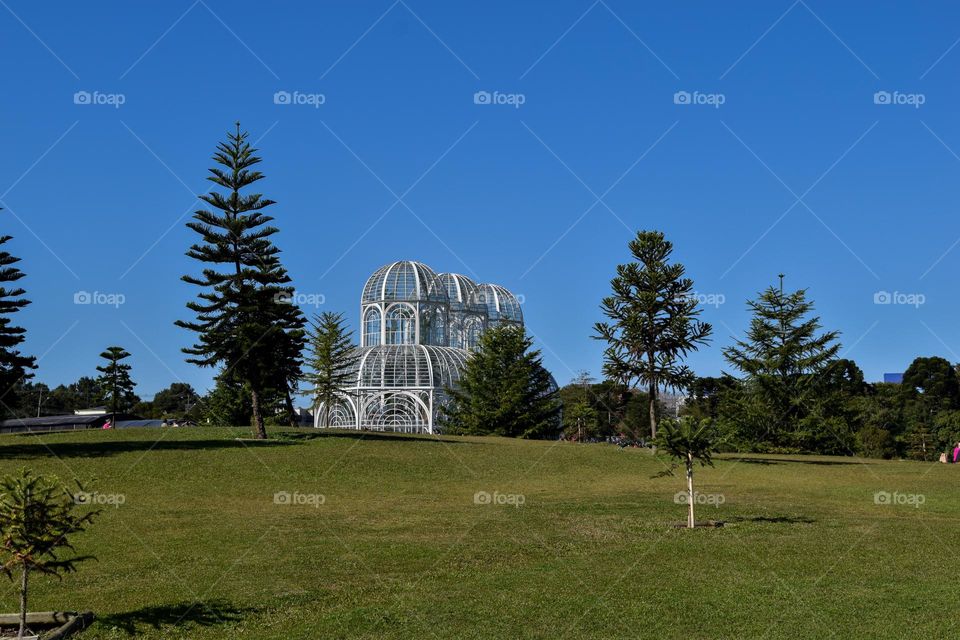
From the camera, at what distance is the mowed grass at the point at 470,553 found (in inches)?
510

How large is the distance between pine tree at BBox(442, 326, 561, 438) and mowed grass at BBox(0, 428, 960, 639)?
2399 centimetres

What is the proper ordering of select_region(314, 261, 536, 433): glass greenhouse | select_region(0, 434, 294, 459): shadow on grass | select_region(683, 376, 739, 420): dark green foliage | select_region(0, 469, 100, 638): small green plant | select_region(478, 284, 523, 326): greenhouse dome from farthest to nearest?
select_region(478, 284, 523, 326): greenhouse dome
select_region(683, 376, 739, 420): dark green foliage
select_region(314, 261, 536, 433): glass greenhouse
select_region(0, 434, 294, 459): shadow on grass
select_region(0, 469, 100, 638): small green plant

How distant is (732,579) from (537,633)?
477 centimetres

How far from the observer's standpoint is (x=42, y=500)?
449 inches

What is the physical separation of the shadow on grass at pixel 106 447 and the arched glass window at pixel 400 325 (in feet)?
97.4

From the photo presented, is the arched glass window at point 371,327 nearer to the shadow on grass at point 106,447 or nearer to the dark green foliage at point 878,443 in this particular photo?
the shadow on grass at point 106,447

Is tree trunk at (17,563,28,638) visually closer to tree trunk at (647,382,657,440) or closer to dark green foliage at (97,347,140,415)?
tree trunk at (647,382,657,440)

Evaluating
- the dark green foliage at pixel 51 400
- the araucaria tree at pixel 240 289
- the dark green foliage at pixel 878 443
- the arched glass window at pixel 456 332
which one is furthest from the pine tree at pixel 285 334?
the dark green foliage at pixel 51 400

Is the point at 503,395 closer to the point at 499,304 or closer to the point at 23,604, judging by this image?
the point at 499,304

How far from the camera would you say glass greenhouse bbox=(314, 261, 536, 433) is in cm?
6284

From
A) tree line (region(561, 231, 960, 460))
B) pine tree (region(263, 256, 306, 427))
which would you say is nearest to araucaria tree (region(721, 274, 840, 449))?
tree line (region(561, 231, 960, 460))

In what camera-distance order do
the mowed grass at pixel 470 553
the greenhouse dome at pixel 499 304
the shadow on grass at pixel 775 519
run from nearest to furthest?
the mowed grass at pixel 470 553 < the shadow on grass at pixel 775 519 < the greenhouse dome at pixel 499 304

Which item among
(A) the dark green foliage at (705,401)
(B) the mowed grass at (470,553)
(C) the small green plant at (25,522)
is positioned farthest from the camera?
(A) the dark green foliage at (705,401)

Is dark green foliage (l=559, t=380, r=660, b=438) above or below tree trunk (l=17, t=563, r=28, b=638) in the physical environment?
above
